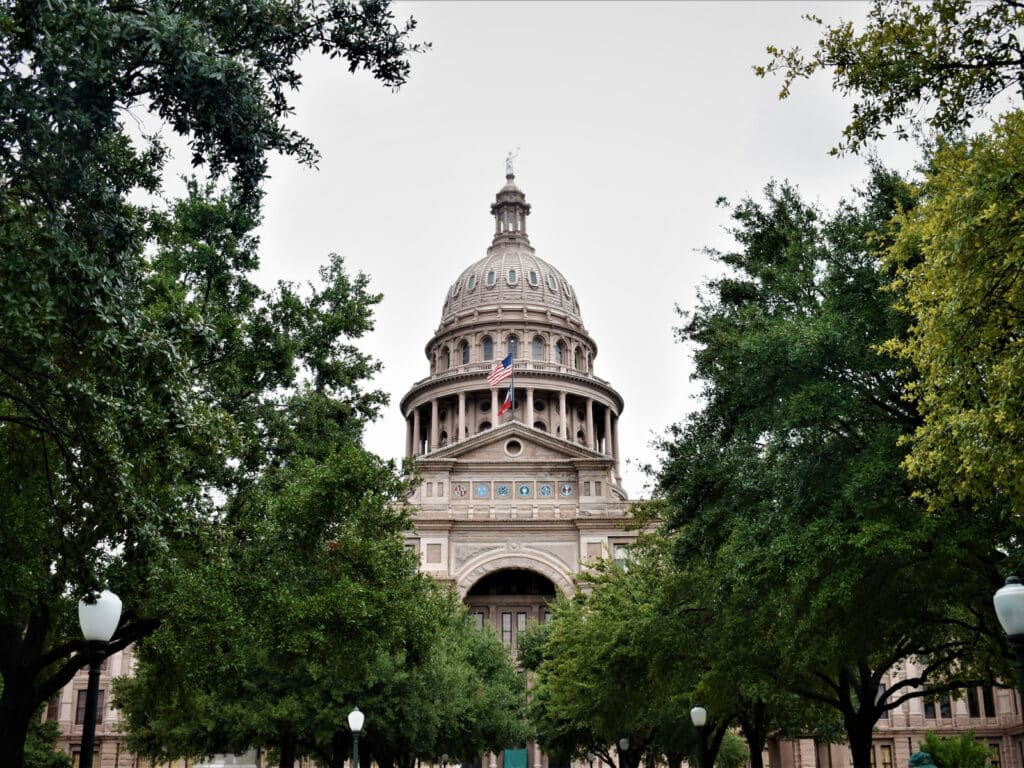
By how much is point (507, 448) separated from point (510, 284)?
31671 mm

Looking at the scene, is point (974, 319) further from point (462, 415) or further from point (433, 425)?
point (433, 425)

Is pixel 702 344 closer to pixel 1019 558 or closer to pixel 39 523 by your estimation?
pixel 1019 558

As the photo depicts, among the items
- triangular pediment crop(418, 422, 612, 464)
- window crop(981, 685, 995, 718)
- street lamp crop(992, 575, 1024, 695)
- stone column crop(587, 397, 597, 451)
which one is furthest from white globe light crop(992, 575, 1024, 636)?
stone column crop(587, 397, 597, 451)

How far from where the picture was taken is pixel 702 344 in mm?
24750

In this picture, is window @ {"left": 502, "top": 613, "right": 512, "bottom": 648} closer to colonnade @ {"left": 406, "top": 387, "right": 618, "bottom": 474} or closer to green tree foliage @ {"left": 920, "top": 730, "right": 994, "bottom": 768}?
colonnade @ {"left": 406, "top": 387, "right": 618, "bottom": 474}

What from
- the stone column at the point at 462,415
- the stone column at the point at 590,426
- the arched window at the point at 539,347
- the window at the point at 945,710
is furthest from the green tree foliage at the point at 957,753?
the arched window at the point at 539,347

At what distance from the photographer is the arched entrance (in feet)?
255

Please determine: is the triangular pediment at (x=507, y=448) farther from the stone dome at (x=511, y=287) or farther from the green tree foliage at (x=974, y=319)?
the green tree foliage at (x=974, y=319)

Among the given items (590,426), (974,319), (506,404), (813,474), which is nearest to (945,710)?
(590,426)

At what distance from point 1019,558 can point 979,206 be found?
21.1ft

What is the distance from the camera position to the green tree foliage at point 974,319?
12.0 m

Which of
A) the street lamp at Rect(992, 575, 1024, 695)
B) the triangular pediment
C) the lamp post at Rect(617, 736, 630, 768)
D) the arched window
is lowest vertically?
the lamp post at Rect(617, 736, 630, 768)

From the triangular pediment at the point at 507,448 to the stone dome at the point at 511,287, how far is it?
1117 inches

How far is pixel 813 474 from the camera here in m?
18.5
